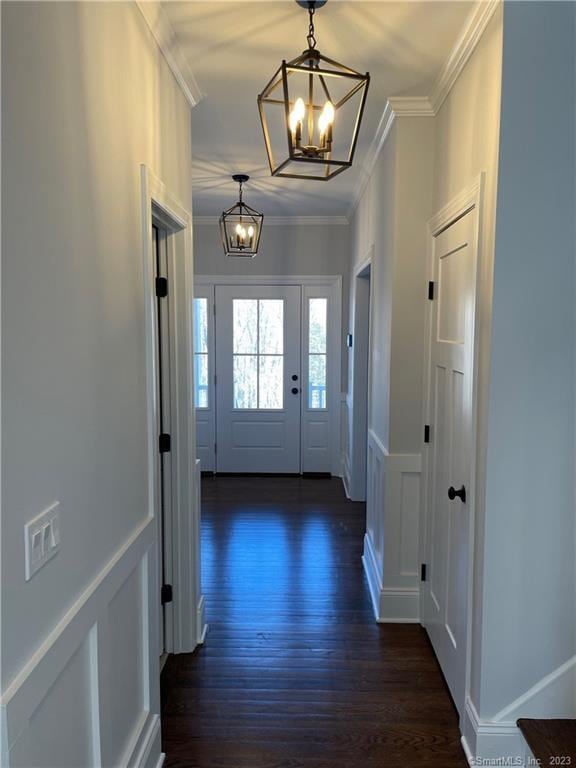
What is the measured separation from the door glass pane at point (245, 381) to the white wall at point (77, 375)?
3.91 m

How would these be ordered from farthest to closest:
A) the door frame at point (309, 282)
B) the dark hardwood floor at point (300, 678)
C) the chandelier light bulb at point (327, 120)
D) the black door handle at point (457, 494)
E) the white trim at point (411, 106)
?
the door frame at point (309, 282) → the white trim at point (411, 106) → the black door handle at point (457, 494) → the dark hardwood floor at point (300, 678) → the chandelier light bulb at point (327, 120)

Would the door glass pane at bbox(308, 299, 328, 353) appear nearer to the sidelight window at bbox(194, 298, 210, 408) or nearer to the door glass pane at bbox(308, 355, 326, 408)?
the door glass pane at bbox(308, 355, 326, 408)

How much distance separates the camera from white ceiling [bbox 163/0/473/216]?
1900 mm

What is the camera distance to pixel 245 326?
5.76m

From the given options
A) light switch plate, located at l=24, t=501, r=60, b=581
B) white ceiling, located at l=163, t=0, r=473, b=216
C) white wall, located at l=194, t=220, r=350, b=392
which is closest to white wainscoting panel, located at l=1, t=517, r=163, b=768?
light switch plate, located at l=24, t=501, r=60, b=581

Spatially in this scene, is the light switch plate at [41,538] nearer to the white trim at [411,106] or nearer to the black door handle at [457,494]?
the black door handle at [457,494]

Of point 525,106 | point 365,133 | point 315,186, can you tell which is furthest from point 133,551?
point 315,186

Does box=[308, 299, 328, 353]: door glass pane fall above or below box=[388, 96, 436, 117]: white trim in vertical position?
below

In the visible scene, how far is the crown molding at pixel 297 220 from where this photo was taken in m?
Answer: 5.51

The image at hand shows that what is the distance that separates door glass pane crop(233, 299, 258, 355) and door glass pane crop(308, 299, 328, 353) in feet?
1.92

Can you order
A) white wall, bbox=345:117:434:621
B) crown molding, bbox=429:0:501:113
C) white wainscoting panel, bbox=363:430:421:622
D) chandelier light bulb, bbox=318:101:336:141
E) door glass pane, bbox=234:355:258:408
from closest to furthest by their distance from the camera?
chandelier light bulb, bbox=318:101:336:141 → crown molding, bbox=429:0:501:113 → white wall, bbox=345:117:434:621 → white wainscoting panel, bbox=363:430:421:622 → door glass pane, bbox=234:355:258:408

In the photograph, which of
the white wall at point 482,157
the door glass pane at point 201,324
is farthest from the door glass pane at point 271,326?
the white wall at point 482,157

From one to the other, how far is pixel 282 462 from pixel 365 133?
366cm

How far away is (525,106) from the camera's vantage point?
5.64ft
